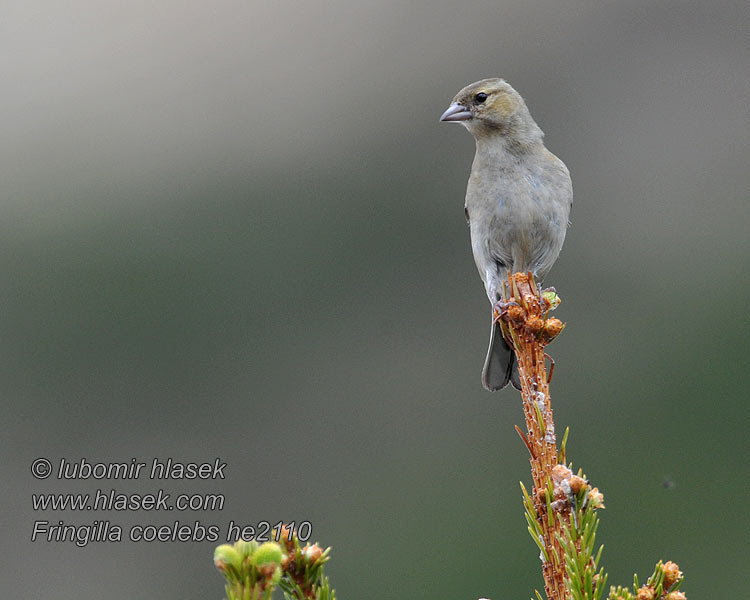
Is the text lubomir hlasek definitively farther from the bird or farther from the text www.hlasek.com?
the bird

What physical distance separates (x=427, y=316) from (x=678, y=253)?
6.91 ft

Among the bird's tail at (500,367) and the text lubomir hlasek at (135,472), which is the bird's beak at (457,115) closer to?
the bird's tail at (500,367)

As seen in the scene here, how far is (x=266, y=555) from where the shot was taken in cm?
139

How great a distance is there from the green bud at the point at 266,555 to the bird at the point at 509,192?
105 inches

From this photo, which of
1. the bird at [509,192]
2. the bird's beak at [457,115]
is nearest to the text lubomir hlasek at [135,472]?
the bird at [509,192]

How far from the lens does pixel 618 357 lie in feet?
22.9

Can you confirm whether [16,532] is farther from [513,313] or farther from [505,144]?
[513,313]

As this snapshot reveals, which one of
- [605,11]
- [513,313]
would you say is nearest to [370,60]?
[605,11]

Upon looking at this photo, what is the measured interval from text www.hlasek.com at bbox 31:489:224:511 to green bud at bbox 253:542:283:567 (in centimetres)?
299

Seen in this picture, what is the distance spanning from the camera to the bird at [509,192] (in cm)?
422

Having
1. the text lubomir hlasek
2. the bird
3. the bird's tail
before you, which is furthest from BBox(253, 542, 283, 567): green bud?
the text lubomir hlasek

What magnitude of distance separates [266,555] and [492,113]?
3.49 meters

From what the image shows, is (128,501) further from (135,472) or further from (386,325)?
(386,325)

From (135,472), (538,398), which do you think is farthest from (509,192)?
(135,472)
